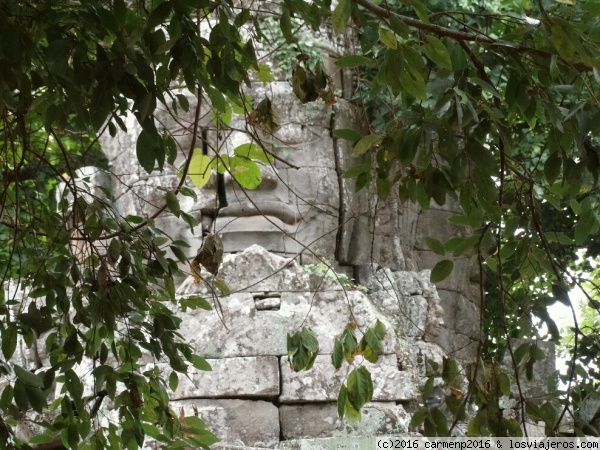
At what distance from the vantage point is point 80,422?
357cm

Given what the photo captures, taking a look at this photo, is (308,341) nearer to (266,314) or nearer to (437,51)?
(437,51)

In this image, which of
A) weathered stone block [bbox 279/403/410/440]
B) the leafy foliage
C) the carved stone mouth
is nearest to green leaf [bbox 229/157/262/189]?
the leafy foliage

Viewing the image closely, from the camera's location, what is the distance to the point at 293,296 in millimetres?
6160

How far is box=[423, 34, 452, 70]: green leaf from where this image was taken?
236 centimetres

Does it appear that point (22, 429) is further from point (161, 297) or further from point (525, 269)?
point (525, 269)

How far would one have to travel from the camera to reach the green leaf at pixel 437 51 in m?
2.36

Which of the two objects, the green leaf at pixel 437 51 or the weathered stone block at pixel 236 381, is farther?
the weathered stone block at pixel 236 381

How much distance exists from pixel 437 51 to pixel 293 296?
→ 12.8ft

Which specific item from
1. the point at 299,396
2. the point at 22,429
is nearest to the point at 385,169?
the point at 299,396

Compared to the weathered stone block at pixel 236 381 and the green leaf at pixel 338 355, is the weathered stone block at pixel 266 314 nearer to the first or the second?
the weathered stone block at pixel 236 381

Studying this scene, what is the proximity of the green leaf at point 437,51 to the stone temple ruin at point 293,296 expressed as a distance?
2292mm

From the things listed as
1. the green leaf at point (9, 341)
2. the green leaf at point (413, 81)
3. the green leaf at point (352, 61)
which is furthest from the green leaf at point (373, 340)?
the green leaf at point (9, 341)

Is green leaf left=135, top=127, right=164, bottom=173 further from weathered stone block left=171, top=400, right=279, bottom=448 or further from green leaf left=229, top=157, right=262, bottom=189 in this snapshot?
weathered stone block left=171, top=400, right=279, bottom=448

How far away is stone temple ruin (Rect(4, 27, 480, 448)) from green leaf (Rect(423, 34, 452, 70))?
7.52ft
